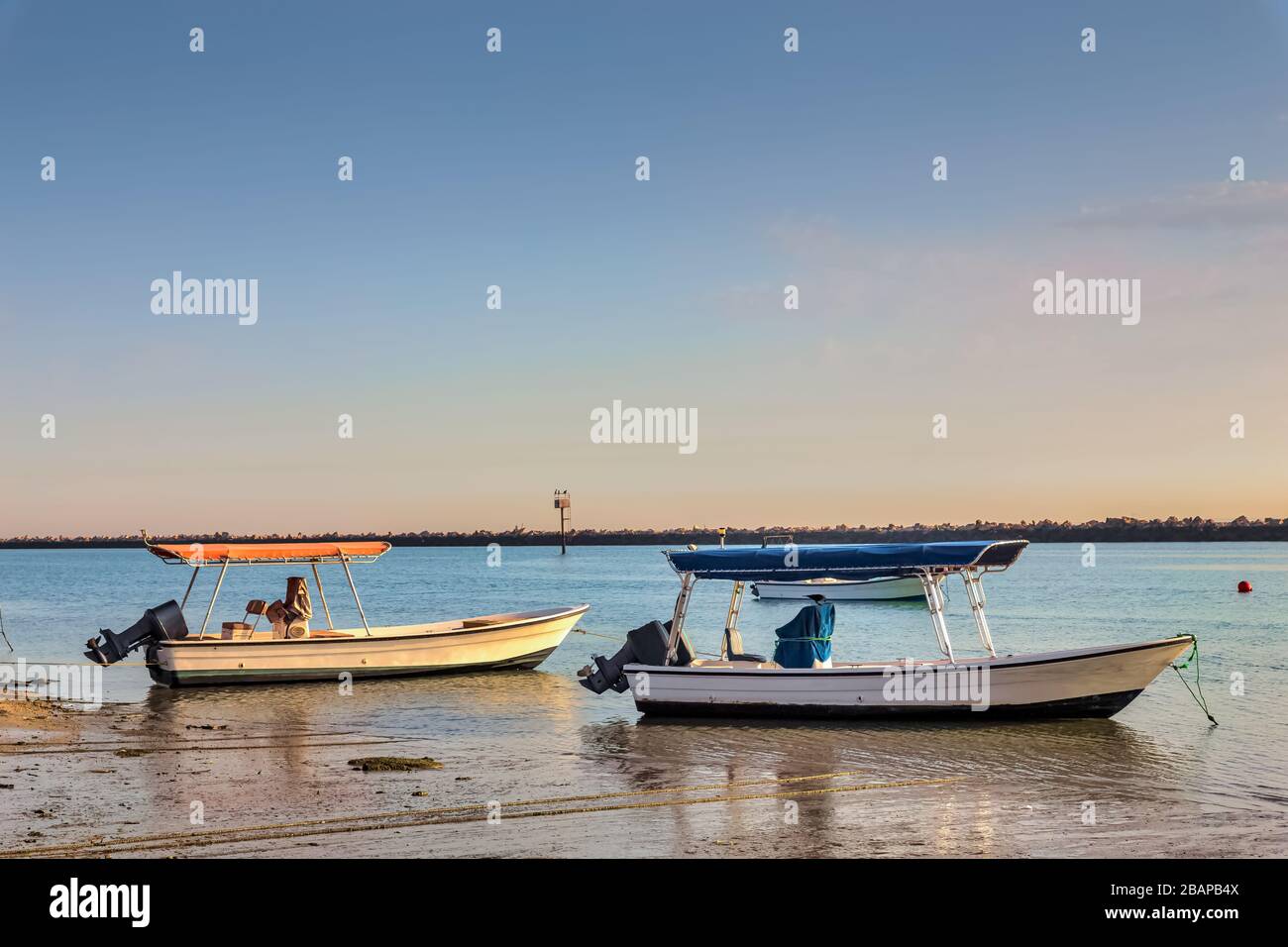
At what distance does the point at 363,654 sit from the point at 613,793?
12.3m

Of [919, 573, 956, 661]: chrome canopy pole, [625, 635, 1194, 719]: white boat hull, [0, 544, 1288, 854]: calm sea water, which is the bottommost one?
[0, 544, 1288, 854]: calm sea water

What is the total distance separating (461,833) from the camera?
1092cm

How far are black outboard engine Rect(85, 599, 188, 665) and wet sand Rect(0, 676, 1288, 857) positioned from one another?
3.70m

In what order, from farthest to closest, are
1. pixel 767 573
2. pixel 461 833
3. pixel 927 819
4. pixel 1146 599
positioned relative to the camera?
pixel 1146 599 < pixel 767 573 < pixel 927 819 < pixel 461 833

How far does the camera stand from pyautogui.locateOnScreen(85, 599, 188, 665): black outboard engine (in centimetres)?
2255

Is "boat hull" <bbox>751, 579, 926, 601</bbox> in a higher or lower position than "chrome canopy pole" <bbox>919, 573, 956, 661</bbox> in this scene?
lower

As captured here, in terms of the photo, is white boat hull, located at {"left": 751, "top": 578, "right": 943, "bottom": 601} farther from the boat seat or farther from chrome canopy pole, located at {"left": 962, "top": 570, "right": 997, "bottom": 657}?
chrome canopy pole, located at {"left": 962, "top": 570, "right": 997, "bottom": 657}

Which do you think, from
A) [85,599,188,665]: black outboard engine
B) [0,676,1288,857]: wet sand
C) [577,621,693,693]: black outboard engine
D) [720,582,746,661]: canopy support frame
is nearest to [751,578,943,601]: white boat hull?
[85,599,188,665]: black outboard engine

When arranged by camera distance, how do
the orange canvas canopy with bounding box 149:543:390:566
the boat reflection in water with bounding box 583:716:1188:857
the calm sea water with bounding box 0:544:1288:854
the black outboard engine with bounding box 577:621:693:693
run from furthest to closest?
the orange canvas canopy with bounding box 149:543:390:566
the black outboard engine with bounding box 577:621:693:693
the calm sea water with bounding box 0:544:1288:854
the boat reflection in water with bounding box 583:716:1188:857

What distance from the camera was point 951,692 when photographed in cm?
1772
